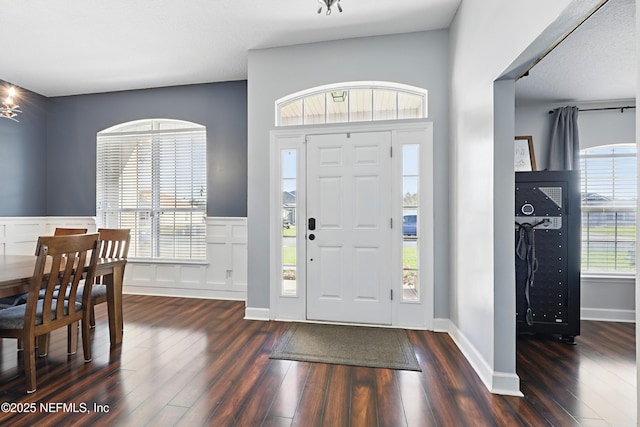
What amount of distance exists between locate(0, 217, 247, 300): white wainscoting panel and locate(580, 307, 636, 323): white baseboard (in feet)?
13.8

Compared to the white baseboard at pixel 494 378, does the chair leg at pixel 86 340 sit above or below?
above

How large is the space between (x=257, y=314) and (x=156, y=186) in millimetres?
2538

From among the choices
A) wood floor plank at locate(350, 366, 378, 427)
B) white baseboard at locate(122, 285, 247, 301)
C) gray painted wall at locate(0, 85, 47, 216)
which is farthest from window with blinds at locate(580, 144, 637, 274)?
gray painted wall at locate(0, 85, 47, 216)

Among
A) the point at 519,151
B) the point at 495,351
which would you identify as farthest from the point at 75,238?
the point at 519,151

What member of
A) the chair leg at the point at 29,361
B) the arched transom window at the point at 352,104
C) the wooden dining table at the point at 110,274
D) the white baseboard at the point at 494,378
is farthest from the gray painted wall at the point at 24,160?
the white baseboard at the point at 494,378

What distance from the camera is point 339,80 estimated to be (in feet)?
11.3

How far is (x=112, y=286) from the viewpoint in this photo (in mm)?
2826

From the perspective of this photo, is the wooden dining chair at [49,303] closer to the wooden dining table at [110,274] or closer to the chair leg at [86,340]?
the chair leg at [86,340]

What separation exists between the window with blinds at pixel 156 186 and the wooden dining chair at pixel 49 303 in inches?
82.6

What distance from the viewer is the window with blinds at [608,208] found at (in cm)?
372

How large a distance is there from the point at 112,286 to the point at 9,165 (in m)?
3.30

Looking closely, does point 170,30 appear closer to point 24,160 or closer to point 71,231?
point 71,231

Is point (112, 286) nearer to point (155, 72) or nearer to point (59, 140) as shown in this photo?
point (155, 72)

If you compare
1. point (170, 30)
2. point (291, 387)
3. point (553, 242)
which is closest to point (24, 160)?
point (170, 30)
